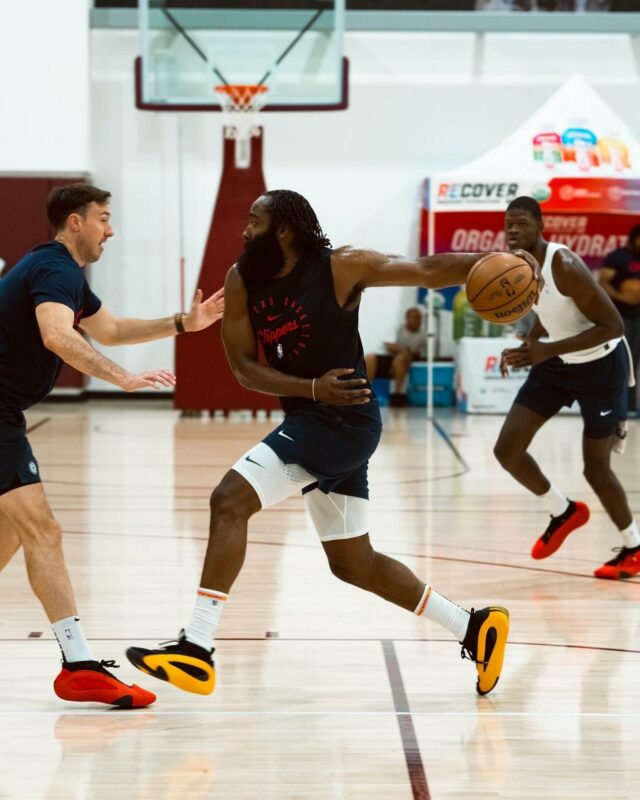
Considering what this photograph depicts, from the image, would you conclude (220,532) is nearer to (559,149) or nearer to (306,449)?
(306,449)

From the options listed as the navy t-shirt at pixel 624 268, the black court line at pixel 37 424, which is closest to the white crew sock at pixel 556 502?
the navy t-shirt at pixel 624 268

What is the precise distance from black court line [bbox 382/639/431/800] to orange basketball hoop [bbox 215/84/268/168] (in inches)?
407

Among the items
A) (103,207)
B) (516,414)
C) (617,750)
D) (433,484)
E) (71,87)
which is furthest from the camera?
(71,87)

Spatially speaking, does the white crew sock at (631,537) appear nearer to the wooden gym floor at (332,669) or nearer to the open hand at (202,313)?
the wooden gym floor at (332,669)

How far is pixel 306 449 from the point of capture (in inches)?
169

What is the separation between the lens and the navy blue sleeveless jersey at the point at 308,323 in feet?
14.1

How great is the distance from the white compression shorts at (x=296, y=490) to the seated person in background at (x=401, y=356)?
1253cm

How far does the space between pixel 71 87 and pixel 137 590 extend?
39.6 feet

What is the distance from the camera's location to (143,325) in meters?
5.01

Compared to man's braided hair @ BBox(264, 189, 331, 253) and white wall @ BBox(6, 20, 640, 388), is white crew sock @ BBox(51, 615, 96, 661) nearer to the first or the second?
man's braided hair @ BBox(264, 189, 331, 253)

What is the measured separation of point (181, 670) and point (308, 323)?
1228mm

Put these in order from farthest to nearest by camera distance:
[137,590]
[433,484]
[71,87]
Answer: [71,87] < [433,484] < [137,590]

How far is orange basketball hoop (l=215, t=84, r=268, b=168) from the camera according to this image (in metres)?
14.6

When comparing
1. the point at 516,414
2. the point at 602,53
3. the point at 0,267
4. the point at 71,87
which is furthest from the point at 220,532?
the point at 602,53
